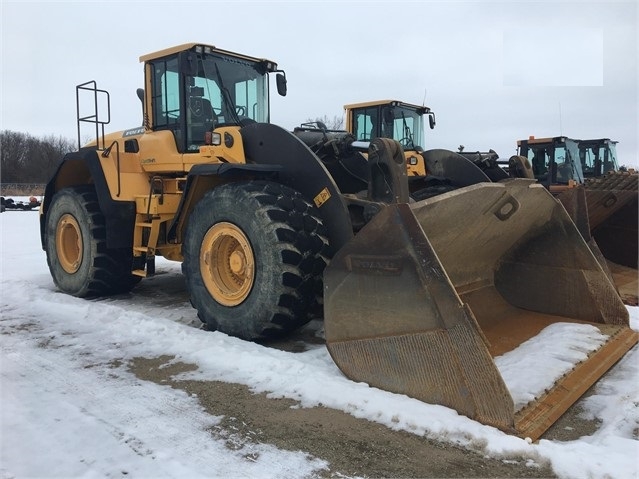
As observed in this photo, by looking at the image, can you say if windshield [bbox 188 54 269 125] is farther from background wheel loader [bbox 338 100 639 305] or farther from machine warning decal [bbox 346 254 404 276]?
machine warning decal [bbox 346 254 404 276]

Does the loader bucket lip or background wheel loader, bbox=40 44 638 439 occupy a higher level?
background wheel loader, bbox=40 44 638 439

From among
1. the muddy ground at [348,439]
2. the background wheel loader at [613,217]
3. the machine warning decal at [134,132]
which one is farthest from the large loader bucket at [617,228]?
the machine warning decal at [134,132]

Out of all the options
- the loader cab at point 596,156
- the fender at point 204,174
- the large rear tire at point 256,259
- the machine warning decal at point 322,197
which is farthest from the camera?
the loader cab at point 596,156

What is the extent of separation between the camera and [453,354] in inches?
119

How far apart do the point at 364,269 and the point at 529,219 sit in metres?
1.95

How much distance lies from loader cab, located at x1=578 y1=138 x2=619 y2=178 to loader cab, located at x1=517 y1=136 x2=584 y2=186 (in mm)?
1173

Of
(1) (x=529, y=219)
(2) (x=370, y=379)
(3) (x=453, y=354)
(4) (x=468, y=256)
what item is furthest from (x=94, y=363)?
(1) (x=529, y=219)

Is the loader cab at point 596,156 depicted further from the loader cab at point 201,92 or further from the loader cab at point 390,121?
the loader cab at point 201,92

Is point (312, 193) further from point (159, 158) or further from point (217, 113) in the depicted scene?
point (159, 158)

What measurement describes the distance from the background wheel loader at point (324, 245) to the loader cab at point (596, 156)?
10998mm

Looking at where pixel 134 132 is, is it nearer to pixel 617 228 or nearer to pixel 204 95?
pixel 204 95

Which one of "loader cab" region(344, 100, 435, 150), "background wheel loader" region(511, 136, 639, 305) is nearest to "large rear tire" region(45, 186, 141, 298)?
"background wheel loader" region(511, 136, 639, 305)

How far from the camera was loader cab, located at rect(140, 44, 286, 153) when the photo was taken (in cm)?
563

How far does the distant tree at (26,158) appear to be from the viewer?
52562 mm
